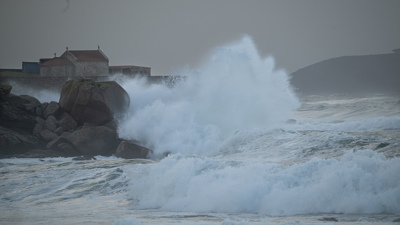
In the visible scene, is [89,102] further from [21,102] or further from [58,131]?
→ [21,102]

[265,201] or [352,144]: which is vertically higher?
[352,144]

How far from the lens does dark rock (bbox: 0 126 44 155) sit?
10.7 m

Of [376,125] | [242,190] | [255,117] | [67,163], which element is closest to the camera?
[242,190]

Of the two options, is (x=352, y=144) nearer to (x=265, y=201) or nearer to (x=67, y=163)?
(x=265, y=201)

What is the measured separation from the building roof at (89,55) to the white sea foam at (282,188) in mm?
29033

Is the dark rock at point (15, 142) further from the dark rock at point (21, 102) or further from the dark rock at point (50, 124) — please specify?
the dark rock at point (21, 102)

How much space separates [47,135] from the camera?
38.8 feet

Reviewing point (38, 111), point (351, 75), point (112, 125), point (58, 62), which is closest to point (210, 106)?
point (112, 125)

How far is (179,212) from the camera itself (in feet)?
16.4

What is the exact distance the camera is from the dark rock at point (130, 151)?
33.9 feet

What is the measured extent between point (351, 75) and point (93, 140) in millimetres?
94914

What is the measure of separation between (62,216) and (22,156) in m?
6.53

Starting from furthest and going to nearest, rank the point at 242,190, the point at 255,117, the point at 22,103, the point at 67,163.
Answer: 1. the point at 255,117
2. the point at 22,103
3. the point at 67,163
4. the point at 242,190

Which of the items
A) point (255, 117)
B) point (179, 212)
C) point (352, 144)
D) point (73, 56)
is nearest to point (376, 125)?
point (352, 144)
